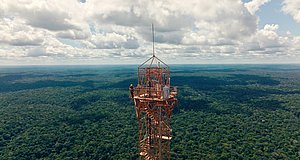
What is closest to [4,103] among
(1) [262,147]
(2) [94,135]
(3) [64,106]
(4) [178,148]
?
(3) [64,106]

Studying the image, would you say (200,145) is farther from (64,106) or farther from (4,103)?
(4,103)

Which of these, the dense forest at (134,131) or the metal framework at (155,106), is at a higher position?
the metal framework at (155,106)

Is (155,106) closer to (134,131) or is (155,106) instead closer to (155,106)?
(155,106)

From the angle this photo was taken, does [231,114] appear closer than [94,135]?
No

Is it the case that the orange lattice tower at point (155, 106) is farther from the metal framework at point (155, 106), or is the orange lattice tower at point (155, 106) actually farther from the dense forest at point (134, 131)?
the dense forest at point (134, 131)

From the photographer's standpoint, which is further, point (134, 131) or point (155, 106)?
point (134, 131)

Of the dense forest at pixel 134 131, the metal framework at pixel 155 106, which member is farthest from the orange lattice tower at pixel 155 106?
the dense forest at pixel 134 131

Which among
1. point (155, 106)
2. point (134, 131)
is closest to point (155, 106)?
point (155, 106)

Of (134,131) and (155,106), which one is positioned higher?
(155,106)
